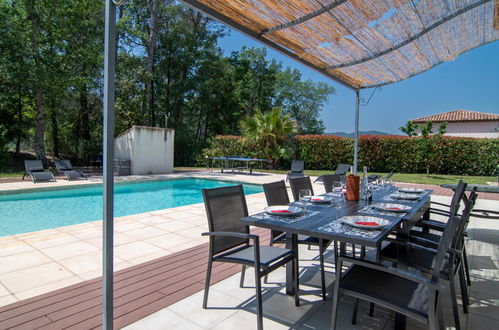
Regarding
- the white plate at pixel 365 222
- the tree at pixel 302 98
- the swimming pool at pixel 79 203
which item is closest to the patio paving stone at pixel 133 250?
the white plate at pixel 365 222

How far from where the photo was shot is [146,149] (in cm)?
1241

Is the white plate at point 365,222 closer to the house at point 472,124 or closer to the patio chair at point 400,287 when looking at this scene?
the patio chair at point 400,287

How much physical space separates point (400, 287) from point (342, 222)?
514 mm

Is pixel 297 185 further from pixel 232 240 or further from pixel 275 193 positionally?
pixel 232 240

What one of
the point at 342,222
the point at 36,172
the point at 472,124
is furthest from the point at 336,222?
the point at 472,124

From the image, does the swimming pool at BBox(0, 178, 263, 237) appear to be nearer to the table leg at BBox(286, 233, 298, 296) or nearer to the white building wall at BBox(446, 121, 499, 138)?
the table leg at BBox(286, 233, 298, 296)

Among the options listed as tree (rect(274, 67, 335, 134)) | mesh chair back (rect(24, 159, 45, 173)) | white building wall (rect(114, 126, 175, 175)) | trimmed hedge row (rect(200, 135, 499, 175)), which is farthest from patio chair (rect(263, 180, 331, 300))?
tree (rect(274, 67, 335, 134))

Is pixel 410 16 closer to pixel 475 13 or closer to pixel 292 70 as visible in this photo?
pixel 475 13

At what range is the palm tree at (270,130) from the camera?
1328 cm

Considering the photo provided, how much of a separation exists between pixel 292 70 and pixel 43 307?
26.7m

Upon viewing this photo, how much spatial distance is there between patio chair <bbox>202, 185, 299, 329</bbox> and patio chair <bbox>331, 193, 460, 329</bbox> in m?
0.52

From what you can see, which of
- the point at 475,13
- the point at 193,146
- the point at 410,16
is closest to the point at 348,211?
the point at 410,16

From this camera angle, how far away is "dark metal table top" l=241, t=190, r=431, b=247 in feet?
6.09

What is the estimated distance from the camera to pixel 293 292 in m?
2.51
